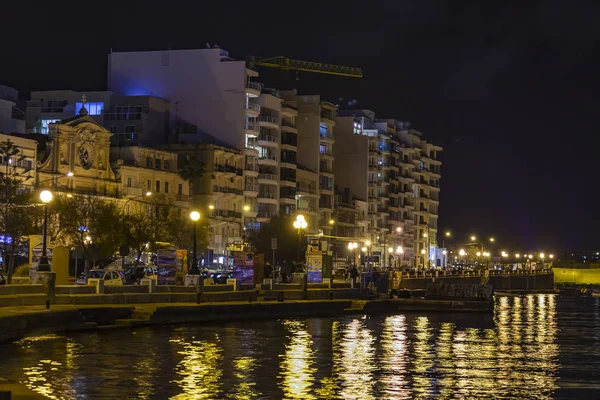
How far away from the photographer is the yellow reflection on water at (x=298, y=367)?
30.6m

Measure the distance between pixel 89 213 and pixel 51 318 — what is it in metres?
46.1

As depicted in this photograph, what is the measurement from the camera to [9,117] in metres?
108

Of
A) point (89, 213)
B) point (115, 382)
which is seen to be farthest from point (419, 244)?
point (115, 382)

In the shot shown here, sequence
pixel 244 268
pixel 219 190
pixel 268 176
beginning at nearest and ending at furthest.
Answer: pixel 244 268, pixel 219 190, pixel 268 176

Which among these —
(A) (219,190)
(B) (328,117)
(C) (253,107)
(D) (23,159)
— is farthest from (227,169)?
(B) (328,117)

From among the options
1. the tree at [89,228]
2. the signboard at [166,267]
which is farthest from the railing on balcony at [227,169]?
the signboard at [166,267]

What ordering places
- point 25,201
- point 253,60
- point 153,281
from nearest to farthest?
point 153,281, point 25,201, point 253,60

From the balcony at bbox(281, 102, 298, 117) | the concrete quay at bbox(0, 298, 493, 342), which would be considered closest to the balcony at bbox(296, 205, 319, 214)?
the balcony at bbox(281, 102, 298, 117)

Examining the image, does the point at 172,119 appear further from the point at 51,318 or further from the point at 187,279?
the point at 51,318

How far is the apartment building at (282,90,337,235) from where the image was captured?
147750 mm

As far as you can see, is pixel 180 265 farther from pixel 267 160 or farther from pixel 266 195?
pixel 267 160

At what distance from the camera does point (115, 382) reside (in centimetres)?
3108

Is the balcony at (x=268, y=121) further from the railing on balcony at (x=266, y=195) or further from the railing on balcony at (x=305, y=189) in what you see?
the railing on balcony at (x=305, y=189)

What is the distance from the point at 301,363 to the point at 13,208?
4818cm
